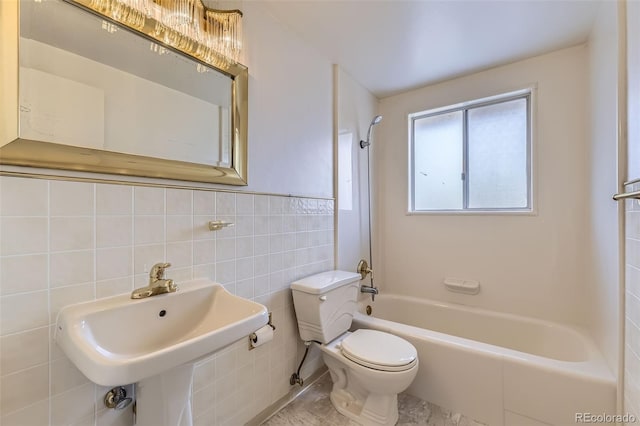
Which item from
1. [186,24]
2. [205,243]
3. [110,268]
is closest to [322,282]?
[205,243]

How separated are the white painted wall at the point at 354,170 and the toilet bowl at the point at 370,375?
0.66 m

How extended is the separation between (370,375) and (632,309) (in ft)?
3.86

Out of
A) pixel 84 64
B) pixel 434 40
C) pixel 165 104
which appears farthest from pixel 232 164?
pixel 434 40

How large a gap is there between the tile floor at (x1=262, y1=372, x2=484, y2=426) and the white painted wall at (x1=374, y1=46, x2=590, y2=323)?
37.3 inches

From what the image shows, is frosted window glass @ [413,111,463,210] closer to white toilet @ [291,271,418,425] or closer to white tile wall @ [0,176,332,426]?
white toilet @ [291,271,418,425]

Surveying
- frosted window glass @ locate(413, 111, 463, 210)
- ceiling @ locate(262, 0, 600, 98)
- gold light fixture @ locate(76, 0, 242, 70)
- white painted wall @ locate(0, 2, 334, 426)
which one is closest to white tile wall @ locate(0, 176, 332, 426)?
white painted wall @ locate(0, 2, 334, 426)

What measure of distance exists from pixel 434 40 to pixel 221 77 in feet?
4.66

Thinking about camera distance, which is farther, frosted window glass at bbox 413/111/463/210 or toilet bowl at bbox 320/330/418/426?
frosted window glass at bbox 413/111/463/210

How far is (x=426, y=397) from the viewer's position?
1.70 meters

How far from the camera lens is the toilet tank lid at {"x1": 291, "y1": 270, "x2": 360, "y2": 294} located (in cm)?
157

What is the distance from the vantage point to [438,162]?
101 inches

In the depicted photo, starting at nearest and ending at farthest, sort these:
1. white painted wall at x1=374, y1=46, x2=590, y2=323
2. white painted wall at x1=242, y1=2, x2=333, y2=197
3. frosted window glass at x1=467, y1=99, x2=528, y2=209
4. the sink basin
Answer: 1. the sink basin
2. white painted wall at x1=242, y1=2, x2=333, y2=197
3. white painted wall at x1=374, y1=46, x2=590, y2=323
4. frosted window glass at x1=467, y1=99, x2=528, y2=209

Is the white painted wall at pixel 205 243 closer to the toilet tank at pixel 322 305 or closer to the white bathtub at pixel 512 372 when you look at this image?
the toilet tank at pixel 322 305

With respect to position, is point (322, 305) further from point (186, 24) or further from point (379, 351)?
point (186, 24)
